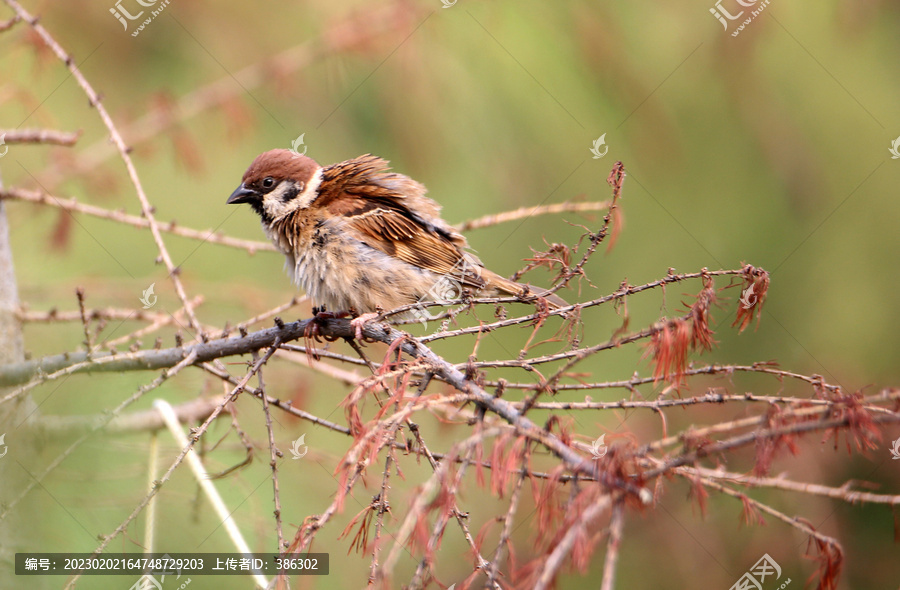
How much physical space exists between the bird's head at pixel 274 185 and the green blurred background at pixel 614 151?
0.91 feet

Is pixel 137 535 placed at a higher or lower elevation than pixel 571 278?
lower

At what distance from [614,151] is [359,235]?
1.86 m

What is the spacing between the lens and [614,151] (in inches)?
175

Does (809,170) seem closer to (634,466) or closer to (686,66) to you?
(686,66)

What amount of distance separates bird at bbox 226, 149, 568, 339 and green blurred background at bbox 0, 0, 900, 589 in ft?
1.16

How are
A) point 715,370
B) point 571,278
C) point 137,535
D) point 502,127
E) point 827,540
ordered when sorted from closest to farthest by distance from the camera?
1. point 827,540
2. point 715,370
3. point 571,278
4. point 137,535
5. point 502,127

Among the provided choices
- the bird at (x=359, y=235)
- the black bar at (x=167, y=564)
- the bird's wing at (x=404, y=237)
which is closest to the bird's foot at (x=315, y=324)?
the bird at (x=359, y=235)

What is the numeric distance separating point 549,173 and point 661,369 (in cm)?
309

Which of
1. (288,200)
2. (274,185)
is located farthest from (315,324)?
(274,185)

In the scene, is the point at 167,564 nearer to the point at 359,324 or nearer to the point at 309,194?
the point at 359,324

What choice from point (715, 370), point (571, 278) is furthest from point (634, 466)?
point (571, 278)

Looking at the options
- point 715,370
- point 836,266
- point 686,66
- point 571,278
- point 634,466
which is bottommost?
point 634,466

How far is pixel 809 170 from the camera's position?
3.99m

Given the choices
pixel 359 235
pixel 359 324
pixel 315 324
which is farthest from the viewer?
pixel 359 235
